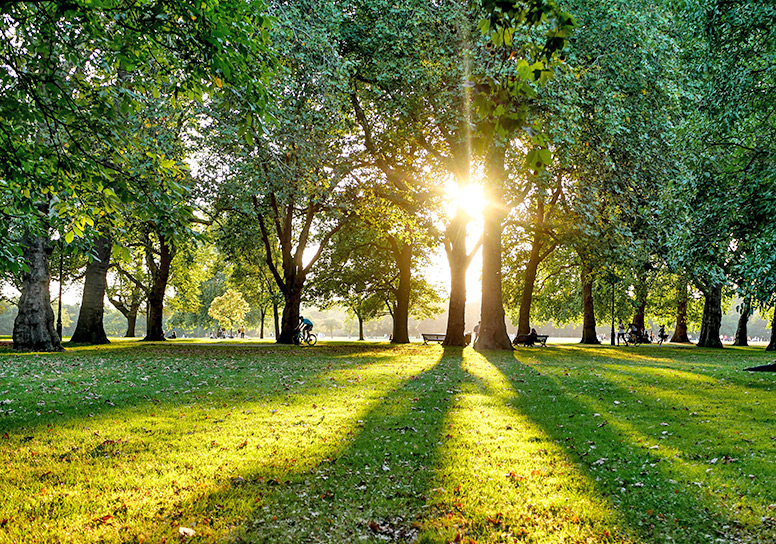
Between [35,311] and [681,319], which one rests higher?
[35,311]

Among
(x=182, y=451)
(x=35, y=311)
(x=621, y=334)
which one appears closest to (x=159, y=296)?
(x=35, y=311)

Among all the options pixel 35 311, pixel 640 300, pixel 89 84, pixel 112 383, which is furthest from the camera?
pixel 640 300

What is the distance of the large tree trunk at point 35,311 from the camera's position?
70.5 feet

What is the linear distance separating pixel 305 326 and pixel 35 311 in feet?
48.7

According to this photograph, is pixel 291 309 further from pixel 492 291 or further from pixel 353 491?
pixel 353 491

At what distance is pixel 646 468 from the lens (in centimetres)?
600

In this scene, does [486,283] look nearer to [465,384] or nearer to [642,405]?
[465,384]

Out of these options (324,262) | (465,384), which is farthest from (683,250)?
(324,262)

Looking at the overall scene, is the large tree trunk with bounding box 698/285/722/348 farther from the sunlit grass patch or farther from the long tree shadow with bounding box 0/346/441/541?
the sunlit grass patch

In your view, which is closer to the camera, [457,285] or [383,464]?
[383,464]

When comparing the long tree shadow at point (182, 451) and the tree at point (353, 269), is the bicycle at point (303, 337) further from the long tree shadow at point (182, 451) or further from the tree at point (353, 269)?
the long tree shadow at point (182, 451)

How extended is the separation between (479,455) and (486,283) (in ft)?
59.8

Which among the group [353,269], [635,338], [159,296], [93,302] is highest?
[353,269]

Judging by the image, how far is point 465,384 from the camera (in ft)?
41.4
